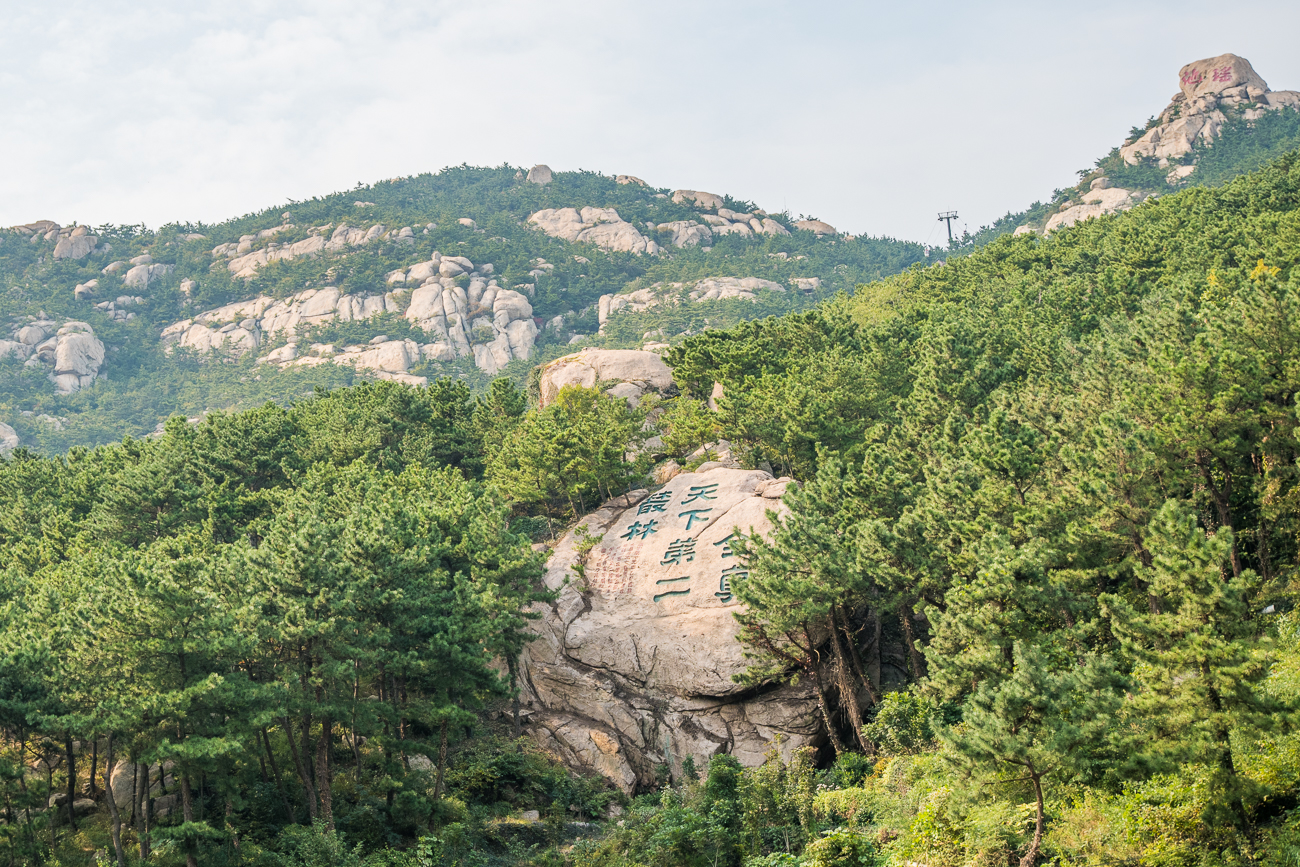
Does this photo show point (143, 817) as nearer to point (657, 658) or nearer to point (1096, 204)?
point (657, 658)

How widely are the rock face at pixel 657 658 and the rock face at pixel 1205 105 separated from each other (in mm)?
65219

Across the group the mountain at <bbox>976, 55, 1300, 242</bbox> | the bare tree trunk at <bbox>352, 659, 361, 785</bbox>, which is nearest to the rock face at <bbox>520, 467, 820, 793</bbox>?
the bare tree trunk at <bbox>352, 659, 361, 785</bbox>

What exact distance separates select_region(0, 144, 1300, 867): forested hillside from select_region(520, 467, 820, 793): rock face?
689 millimetres

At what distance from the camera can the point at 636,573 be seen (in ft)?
79.3

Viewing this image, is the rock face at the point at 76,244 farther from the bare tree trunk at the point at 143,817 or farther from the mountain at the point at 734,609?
the bare tree trunk at the point at 143,817

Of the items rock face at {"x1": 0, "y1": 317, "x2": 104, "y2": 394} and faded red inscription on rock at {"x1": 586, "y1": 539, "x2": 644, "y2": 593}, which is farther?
rock face at {"x1": 0, "y1": 317, "x2": 104, "y2": 394}

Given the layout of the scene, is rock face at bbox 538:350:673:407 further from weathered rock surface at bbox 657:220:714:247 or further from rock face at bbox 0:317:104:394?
rock face at bbox 0:317:104:394

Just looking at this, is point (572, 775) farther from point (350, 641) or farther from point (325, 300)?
point (325, 300)

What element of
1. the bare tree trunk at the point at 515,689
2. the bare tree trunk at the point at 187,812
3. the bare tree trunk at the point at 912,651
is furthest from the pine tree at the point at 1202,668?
the bare tree trunk at the point at 187,812

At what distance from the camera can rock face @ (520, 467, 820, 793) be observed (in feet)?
69.7

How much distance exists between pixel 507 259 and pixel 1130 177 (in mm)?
54095

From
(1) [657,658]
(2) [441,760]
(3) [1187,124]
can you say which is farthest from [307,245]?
(2) [441,760]

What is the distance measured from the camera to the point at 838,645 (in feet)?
63.8

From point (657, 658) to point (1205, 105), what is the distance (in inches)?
2944
